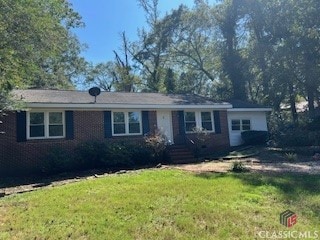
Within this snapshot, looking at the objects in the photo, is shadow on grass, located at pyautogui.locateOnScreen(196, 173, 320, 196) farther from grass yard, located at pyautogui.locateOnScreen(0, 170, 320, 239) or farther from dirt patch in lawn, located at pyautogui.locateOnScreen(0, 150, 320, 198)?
dirt patch in lawn, located at pyautogui.locateOnScreen(0, 150, 320, 198)

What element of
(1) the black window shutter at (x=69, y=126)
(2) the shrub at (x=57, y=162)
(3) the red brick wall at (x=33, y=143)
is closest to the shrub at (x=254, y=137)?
(3) the red brick wall at (x=33, y=143)

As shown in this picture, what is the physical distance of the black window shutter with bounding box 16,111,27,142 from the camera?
13.5m

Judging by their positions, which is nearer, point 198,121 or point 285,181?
point 285,181

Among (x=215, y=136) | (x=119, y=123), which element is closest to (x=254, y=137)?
(x=215, y=136)

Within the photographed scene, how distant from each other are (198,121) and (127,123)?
4.63 m

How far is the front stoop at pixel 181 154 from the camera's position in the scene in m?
15.4

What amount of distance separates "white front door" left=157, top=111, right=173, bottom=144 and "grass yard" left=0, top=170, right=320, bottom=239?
7.82 metres

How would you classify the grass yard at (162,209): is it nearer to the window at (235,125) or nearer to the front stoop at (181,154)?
the front stoop at (181,154)

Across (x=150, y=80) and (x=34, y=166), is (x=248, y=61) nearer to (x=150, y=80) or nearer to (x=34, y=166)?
(x=150, y=80)

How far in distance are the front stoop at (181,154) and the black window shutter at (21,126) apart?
6851 millimetres

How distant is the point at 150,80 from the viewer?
3916 cm

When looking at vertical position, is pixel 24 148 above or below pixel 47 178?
above

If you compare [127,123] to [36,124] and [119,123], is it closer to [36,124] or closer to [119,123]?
[119,123]

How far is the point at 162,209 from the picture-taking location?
6793 millimetres
